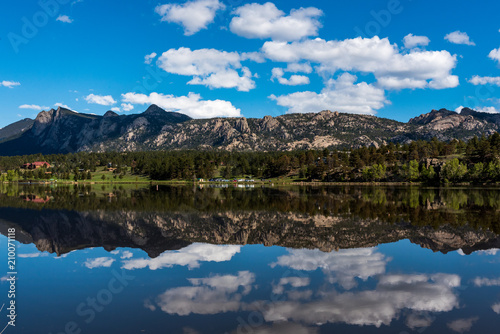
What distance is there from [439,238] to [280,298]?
75.4 ft

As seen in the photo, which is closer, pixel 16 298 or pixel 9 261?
pixel 16 298

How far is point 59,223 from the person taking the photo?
42188 mm

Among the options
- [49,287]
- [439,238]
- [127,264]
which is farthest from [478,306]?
[49,287]

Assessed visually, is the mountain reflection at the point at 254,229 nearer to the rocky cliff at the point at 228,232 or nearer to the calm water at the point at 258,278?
the rocky cliff at the point at 228,232

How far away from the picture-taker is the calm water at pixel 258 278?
1457 centimetres

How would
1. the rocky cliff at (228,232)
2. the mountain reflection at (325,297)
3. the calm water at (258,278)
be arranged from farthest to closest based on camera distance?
1. the rocky cliff at (228,232)
2. the mountain reflection at (325,297)
3. the calm water at (258,278)

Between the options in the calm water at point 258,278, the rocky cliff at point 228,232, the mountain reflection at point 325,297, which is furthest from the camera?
the rocky cliff at point 228,232

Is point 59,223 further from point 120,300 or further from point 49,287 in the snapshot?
point 120,300

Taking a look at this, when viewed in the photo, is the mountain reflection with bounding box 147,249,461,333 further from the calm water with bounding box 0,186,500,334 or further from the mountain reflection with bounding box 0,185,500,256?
the mountain reflection with bounding box 0,185,500,256

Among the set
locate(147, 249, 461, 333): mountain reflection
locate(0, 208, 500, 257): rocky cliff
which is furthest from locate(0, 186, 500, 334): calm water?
locate(0, 208, 500, 257): rocky cliff

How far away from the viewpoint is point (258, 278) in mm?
20516

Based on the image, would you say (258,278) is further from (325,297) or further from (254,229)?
(254,229)

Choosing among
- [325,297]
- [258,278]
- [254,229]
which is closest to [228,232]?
[254,229]

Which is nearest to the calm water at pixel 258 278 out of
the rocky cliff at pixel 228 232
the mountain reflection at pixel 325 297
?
the mountain reflection at pixel 325 297
